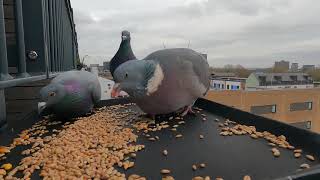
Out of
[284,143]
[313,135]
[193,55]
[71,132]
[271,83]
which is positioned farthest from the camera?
[271,83]

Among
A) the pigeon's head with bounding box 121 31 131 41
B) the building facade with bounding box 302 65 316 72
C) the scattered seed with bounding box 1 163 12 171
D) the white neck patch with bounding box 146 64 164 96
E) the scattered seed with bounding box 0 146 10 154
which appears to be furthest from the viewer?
the building facade with bounding box 302 65 316 72

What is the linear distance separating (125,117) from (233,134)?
0.95m

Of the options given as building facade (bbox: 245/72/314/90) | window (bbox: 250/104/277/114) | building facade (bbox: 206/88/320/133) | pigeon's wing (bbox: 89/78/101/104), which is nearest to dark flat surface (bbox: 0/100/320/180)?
pigeon's wing (bbox: 89/78/101/104)

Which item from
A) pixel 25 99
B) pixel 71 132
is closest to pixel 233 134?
pixel 71 132

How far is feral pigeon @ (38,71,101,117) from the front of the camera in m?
1.90

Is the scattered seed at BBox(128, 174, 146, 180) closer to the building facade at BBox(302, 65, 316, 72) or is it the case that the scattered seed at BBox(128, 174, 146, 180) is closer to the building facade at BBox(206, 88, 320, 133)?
the building facade at BBox(206, 88, 320, 133)

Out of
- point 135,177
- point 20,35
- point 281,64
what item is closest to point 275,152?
point 135,177

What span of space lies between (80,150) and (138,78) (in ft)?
2.03

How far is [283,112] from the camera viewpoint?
615 inches

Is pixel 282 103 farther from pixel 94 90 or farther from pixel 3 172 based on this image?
pixel 3 172

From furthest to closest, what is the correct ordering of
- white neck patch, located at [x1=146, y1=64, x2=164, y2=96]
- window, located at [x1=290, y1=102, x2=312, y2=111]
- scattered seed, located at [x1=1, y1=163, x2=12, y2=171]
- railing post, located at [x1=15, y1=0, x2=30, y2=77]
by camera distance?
window, located at [x1=290, y1=102, x2=312, y2=111] < white neck patch, located at [x1=146, y1=64, x2=164, y2=96] < railing post, located at [x1=15, y1=0, x2=30, y2=77] < scattered seed, located at [x1=1, y1=163, x2=12, y2=171]

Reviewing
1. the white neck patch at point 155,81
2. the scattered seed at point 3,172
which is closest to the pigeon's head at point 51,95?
the white neck patch at point 155,81

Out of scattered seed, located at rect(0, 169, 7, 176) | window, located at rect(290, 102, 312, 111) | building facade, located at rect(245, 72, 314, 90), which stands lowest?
window, located at rect(290, 102, 312, 111)

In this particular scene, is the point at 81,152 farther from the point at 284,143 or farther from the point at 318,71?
the point at 318,71
